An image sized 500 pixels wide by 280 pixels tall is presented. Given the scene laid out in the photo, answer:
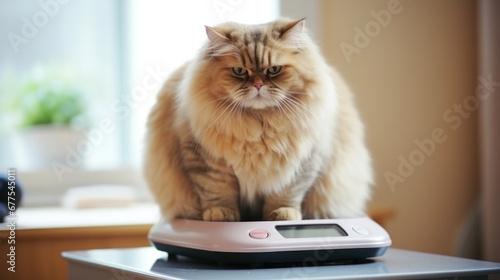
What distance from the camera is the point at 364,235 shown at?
1.08 meters

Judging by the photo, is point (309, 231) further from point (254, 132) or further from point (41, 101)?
point (41, 101)

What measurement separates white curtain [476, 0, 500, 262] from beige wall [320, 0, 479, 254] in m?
0.21

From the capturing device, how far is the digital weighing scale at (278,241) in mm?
1020

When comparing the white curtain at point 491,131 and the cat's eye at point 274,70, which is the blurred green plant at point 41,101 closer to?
the cat's eye at point 274,70

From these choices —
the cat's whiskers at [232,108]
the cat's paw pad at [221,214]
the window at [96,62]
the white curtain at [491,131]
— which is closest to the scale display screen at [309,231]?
the cat's paw pad at [221,214]

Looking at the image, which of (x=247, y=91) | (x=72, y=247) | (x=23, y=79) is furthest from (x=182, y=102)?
(x=23, y=79)

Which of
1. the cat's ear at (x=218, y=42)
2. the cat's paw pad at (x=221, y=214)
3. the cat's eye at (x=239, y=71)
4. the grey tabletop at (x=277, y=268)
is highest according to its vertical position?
the cat's ear at (x=218, y=42)

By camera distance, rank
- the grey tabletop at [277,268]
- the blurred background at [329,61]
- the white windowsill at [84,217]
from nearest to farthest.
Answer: the grey tabletop at [277,268], the white windowsill at [84,217], the blurred background at [329,61]

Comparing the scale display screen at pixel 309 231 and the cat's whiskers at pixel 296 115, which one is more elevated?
the cat's whiskers at pixel 296 115

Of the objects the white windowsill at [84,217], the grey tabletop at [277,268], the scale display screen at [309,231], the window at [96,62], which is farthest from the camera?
the window at [96,62]

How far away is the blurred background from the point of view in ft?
6.17

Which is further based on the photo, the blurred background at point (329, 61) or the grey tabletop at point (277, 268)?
the blurred background at point (329, 61)

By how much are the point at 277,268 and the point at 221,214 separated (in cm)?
19

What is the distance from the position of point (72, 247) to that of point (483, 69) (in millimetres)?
1308
